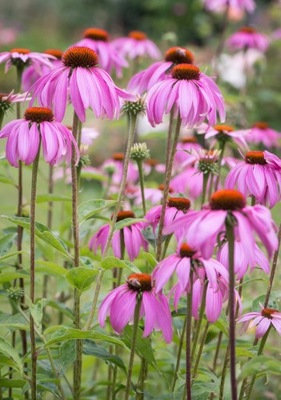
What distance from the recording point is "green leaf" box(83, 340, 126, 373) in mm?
1269

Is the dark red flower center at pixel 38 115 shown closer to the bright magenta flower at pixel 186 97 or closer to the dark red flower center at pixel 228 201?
the bright magenta flower at pixel 186 97

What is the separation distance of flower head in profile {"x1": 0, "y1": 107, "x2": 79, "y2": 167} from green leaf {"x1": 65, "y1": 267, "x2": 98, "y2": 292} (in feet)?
0.53

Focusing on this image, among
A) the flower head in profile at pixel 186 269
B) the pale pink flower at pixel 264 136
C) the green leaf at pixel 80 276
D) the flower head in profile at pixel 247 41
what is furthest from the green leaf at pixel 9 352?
the flower head in profile at pixel 247 41

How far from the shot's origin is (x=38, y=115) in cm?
112

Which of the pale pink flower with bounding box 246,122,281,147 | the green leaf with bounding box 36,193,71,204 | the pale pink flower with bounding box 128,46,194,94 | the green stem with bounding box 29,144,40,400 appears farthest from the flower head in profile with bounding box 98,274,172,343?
the pale pink flower with bounding box 246,122,281,147

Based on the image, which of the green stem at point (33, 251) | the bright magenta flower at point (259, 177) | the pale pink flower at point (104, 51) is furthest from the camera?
the pale pink flower at point (104, 51)

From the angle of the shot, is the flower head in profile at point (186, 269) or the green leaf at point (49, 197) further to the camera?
the green leaf at point (49, 197)

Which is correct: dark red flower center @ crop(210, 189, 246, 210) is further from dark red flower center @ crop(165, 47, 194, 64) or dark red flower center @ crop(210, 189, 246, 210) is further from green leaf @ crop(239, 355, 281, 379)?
dark red flower center @ crop(165, 47, 194, 64)

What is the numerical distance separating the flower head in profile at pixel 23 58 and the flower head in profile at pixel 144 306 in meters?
0.60

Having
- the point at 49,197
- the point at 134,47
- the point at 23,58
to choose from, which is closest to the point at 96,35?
the point at 134,47

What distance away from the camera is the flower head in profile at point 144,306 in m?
1.10

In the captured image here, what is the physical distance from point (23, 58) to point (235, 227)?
0.76 meters

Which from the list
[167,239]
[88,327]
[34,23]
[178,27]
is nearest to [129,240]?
[167,239]

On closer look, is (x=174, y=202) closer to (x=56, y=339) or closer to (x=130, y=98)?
(x=130, y=98)
